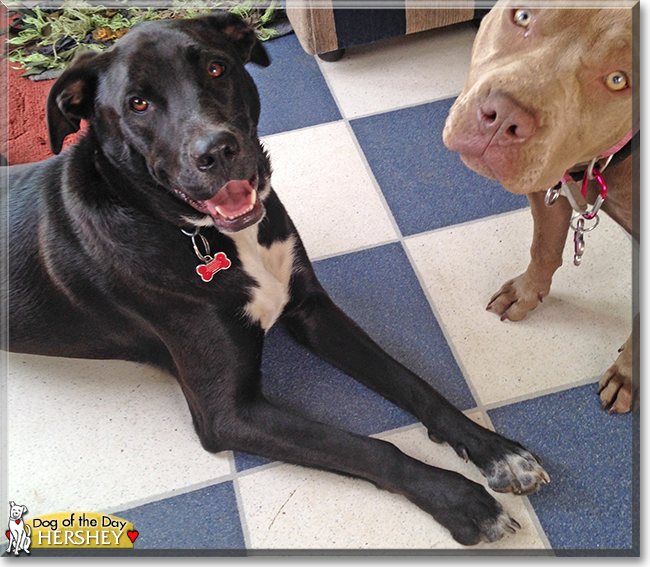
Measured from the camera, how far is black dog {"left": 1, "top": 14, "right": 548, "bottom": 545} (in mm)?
1374

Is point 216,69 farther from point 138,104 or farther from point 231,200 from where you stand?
point 231,200

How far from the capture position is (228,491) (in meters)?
1.68

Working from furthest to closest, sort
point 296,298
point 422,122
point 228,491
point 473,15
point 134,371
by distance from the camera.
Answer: point 473,15
point 422,122
point 134,371
point 296,298
point 228,491

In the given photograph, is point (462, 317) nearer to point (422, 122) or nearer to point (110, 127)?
point (422, 122)

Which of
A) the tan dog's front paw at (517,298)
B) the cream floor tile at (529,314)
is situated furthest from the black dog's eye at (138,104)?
the tan dog's front paw at (517,298)

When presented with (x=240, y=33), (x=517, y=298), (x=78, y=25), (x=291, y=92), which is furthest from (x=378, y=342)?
(x=78, y=25)

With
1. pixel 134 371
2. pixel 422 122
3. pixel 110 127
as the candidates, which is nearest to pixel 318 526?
pixel 134 371

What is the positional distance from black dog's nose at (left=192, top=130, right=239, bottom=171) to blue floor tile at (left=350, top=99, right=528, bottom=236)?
3.27 ft

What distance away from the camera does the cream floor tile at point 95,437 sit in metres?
1.72

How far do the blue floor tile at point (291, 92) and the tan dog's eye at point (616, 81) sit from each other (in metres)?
1.53

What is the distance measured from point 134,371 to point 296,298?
1.96 feet

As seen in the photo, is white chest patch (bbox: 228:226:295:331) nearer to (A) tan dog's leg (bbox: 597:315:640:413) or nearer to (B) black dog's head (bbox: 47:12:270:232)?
(B) black dog's head (bbox: 47:12:270:232)

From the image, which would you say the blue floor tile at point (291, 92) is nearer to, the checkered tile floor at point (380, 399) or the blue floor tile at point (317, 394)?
the checkered tile floor at point (380, 399)

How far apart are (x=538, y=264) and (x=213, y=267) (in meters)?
0.96
